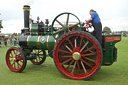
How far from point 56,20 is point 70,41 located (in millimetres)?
745

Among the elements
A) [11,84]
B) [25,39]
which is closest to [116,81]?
[11,84]

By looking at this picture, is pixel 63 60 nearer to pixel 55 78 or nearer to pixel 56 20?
pixel 55 78

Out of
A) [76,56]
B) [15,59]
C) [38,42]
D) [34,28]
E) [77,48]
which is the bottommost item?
[15,59]

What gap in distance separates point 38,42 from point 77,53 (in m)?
1.53

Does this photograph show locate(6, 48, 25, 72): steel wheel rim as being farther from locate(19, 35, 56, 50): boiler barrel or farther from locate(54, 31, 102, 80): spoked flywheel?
locate(54, 31, 102, 80): spoked flywheel

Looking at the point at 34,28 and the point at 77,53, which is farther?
the point at 34,28

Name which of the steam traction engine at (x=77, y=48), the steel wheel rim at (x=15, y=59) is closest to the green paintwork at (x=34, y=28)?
the steam traction engine at (x=77, y=48)

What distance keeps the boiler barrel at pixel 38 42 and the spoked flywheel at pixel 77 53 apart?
52 cm

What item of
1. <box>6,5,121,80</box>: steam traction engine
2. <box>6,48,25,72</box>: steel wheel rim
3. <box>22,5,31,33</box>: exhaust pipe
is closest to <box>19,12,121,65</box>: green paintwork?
<box>6,5,121,80</box>: steam traction engine

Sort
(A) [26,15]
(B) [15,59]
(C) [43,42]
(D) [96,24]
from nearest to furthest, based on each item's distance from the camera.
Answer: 1. (D) [96,24]
2. (C) [43,42]
3. (B) [15,59]
4. (A) [26,15]

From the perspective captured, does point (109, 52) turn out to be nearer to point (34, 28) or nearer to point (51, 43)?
point (51, 43)

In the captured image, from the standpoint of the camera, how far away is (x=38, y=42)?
5.10 meters

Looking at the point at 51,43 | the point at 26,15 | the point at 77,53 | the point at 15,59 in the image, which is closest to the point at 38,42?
the point at 51,43

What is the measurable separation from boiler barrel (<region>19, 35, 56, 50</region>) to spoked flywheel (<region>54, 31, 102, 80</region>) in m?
0.52
